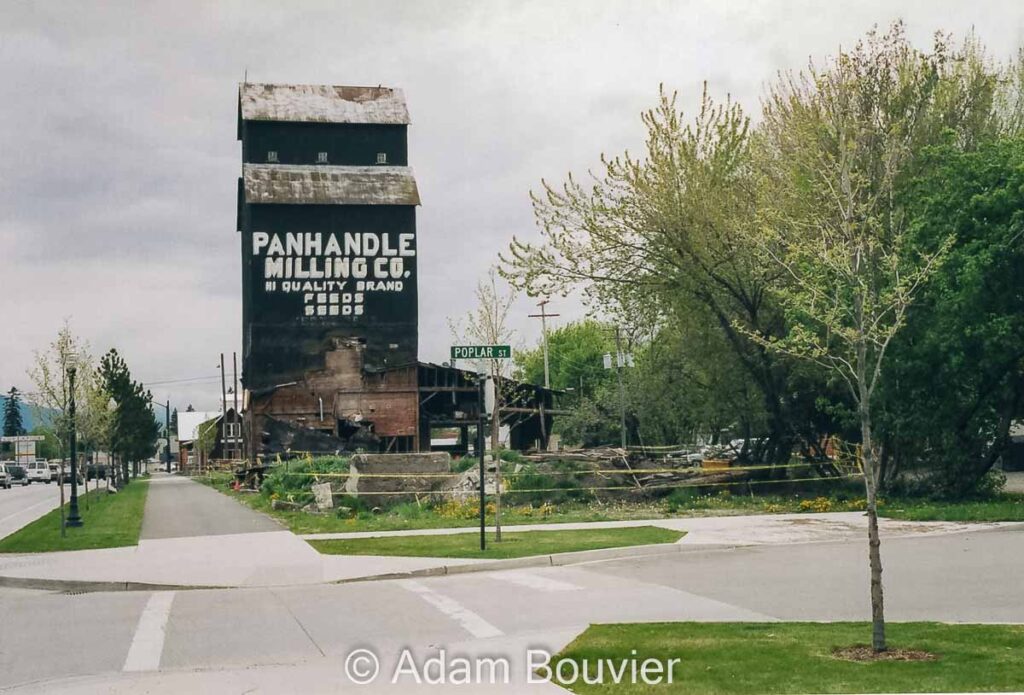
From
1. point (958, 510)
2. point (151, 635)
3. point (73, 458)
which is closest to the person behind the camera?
point (151, 635)

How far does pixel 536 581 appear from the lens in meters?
16.0

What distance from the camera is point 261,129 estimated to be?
215 feet

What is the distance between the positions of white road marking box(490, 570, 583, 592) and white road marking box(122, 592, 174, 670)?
15.3 ft

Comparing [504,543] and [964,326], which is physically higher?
[964,326]

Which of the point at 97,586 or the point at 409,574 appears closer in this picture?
the point at 97,586

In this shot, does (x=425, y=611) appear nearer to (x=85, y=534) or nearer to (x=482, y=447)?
(x=482, y=447)

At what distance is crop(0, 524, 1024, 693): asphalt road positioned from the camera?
1034 centimetres

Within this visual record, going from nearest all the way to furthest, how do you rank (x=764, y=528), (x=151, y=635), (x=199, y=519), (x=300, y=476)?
(x=151, y=635) < (x=764, y=528) < (x=199, y=519) < (x=300, y=476)

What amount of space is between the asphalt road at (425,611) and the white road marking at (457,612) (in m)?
0.02

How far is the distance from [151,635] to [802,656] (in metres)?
6.87

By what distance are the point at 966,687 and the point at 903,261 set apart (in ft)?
71.5

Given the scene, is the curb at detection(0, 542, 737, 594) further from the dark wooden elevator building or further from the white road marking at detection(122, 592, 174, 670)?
the dark wooden elevator building

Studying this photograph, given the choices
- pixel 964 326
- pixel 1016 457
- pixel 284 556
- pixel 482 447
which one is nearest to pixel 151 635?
pixel 284 556

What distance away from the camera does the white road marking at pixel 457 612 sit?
11727 mm
